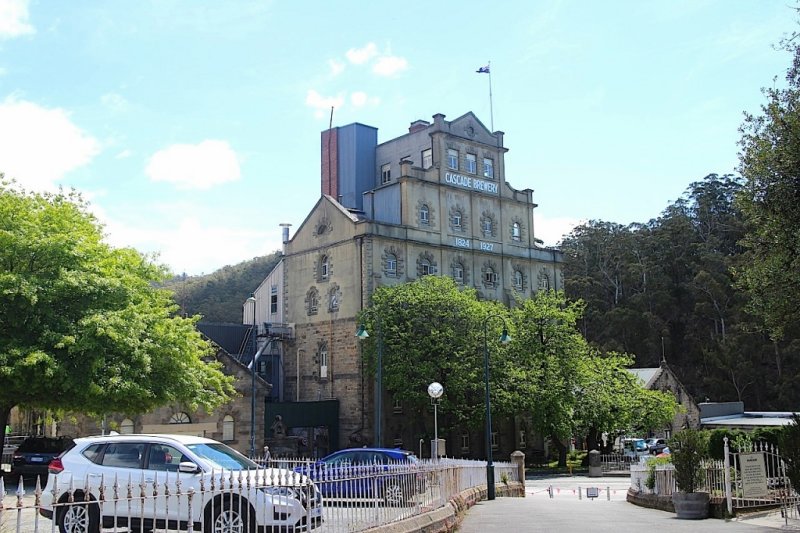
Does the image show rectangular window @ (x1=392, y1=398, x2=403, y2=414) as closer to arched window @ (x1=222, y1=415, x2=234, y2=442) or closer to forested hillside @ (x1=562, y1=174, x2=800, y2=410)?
arched window @ (x1=222, y1=415, x2=234, y2=442)

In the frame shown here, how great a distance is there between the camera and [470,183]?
5422 centimetres

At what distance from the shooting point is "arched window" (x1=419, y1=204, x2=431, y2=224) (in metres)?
51.5

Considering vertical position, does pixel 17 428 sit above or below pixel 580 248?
below

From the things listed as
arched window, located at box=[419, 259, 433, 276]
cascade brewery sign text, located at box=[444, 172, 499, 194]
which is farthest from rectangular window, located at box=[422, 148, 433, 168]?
arched window, located at box=[419, 259, 433, 276]

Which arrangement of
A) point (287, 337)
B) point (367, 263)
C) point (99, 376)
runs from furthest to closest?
point (287, 337) < point (367, 263) < point (99, 376)

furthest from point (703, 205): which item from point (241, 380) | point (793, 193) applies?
point (793, 193)

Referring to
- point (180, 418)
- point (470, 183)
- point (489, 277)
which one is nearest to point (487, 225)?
point (470, 183)

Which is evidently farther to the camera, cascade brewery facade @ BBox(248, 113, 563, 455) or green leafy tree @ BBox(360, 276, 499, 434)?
cascade brewery facade @ BBox(248, 113, 563, 455)

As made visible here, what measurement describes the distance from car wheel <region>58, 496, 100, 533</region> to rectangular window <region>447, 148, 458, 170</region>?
43.4m

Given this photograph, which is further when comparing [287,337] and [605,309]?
[605,309]

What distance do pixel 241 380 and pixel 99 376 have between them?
13.9 metres

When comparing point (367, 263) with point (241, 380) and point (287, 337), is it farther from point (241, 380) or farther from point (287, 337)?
point (241, 380)

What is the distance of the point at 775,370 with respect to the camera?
73375 mm

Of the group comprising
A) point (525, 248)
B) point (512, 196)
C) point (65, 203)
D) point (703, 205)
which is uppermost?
point (703, 205)
